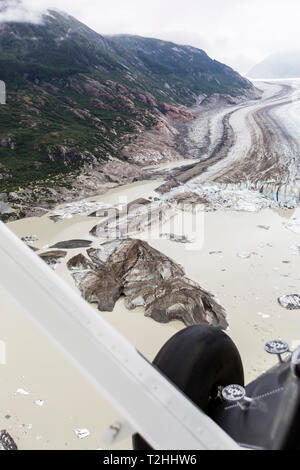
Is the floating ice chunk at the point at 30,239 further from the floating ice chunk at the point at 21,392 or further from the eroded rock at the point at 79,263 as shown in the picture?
the floating ice chunk at the point at 21,392

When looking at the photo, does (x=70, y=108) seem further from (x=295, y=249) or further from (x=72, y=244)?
(x=295, y=249)

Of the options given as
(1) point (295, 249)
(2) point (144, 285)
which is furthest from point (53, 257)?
(1) point (295, 249)

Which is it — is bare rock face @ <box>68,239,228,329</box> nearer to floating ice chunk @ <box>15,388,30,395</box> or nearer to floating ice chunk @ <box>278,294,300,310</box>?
floating ice chunk @ <box>278,294,300,310</box>

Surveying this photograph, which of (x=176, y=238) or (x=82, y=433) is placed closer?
(x=82, y=433)

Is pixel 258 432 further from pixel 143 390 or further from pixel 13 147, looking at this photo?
pixel 13 147

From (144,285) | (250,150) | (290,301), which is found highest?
(250,150)

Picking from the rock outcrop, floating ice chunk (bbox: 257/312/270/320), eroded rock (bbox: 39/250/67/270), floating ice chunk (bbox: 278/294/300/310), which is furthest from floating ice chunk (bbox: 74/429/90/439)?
the rock outcrop
